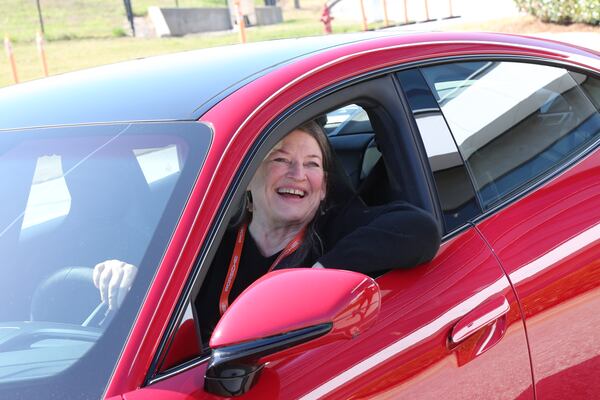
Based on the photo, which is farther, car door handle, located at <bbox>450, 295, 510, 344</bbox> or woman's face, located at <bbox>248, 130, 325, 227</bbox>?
woman's face, located at <bbox>248, 130, 325, 227</bbox>

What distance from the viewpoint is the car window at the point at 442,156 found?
7.93ft

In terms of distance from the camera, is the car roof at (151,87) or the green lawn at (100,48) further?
the green lawn at (100,48)

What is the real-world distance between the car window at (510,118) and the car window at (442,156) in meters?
0.03

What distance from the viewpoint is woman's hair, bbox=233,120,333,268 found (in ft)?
7.78

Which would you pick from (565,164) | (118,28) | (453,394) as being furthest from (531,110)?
(118,28)

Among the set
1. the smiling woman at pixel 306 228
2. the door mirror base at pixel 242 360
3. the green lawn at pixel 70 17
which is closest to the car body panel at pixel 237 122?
the door mirror base at pixel 242 360

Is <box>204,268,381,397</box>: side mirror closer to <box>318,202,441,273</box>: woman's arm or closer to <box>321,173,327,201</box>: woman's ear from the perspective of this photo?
<box>318,202,441,273</box>: woman's arm

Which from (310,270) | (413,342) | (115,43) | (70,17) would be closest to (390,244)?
(413,342)

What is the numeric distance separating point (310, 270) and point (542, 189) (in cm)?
108

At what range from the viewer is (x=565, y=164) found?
2.68 m

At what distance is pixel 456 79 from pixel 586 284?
70 cm

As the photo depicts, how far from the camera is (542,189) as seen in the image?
2572 millimetres

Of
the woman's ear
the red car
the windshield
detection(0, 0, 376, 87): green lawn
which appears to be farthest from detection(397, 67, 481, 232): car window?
detection(0, 0, 376, 87): green lawn

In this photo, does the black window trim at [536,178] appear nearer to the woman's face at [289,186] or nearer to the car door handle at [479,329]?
the car door handle at [479,329]
